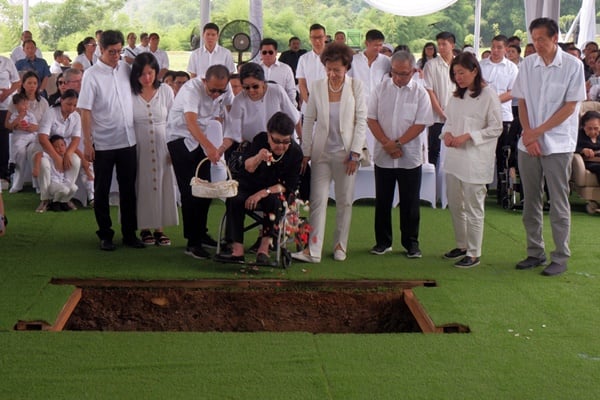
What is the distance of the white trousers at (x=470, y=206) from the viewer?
6.26 m

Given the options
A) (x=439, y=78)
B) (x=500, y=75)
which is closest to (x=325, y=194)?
(x=439, y=78)

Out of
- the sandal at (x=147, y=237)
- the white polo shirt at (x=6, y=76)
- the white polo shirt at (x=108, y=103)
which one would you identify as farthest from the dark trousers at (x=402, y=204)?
the white polo shirt at (x=6, y=76)

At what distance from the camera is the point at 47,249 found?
6.77 metres

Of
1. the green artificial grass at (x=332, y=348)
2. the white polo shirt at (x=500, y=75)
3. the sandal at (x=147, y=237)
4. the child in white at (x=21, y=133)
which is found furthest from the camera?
the white polo shirt at (x=500, y=75)

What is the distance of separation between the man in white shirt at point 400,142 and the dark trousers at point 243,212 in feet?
3.23

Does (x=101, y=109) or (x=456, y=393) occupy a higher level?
(x=101, y=109)

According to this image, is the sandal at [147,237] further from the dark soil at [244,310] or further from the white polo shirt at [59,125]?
the white polo shirt at [59,125]

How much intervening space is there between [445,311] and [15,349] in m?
2.33

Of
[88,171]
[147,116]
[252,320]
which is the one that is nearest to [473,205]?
[252,320]

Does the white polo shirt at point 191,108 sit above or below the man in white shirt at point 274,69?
below

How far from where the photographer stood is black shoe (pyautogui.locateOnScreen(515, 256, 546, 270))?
6.29 metres

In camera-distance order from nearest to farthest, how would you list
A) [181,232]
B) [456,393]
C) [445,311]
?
[456,393] → [445,311] → [181,232]

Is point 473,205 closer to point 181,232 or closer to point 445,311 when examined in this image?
point 445,311

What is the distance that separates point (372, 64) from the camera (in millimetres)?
9484
